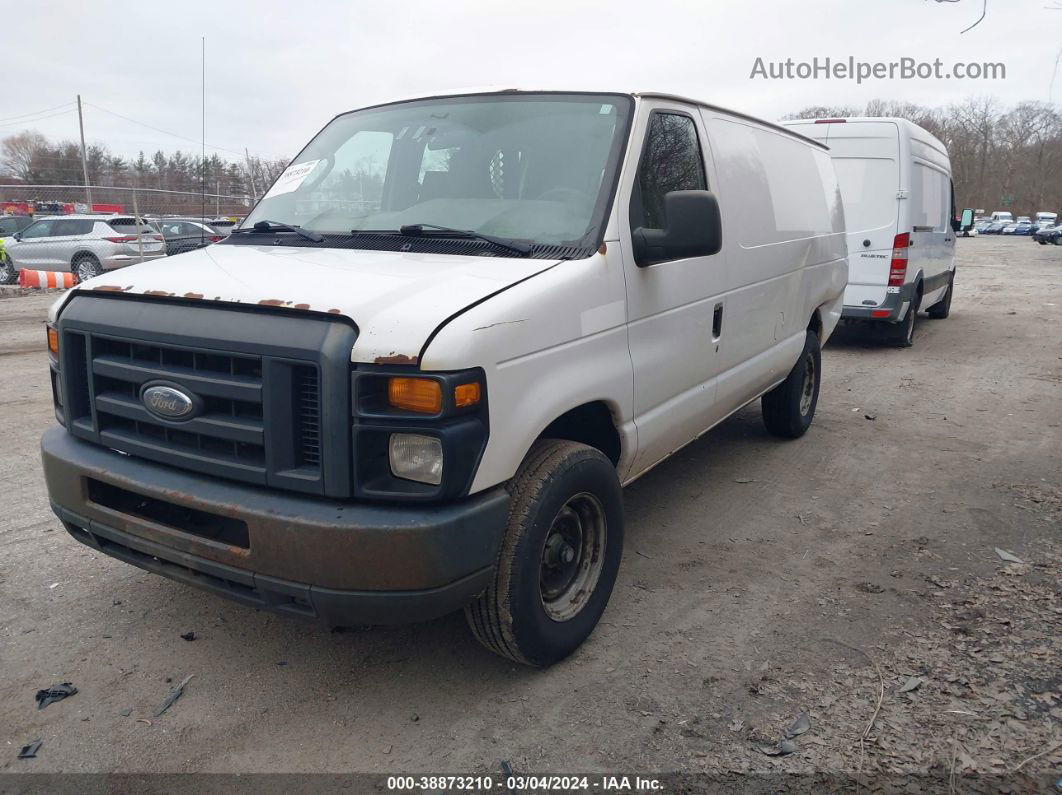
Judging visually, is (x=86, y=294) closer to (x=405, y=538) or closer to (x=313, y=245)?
(x=313, y=245)

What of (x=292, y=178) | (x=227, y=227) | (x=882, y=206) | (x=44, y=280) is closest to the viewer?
(x=292, y=178)

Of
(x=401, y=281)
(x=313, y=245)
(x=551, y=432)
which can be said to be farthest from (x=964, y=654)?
(x=313, y=245)

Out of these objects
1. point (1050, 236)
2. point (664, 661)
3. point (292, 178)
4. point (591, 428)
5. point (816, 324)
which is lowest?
point (664, 661)

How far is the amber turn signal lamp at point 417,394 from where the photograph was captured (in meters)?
2.46

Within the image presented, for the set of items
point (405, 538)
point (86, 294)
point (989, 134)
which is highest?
point (989, 134)

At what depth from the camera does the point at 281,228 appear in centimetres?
373

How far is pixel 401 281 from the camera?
2.79m

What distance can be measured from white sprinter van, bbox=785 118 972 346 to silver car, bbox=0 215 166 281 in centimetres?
1428

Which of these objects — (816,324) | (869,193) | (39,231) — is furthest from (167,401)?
(39,231)

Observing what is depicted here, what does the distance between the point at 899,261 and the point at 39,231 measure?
17550 millimetres

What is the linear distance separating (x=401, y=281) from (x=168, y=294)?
2.71 feet

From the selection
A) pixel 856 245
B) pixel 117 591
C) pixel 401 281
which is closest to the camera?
pixel 401 281

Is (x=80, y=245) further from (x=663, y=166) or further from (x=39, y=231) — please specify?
(x=663, y=166)

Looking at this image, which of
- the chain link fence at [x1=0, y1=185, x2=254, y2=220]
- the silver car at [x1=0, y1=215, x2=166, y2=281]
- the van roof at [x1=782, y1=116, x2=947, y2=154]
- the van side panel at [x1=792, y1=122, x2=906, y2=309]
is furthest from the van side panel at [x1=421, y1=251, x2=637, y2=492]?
the silver car at [x1=0, y1=215, x2=166, y2=281]
